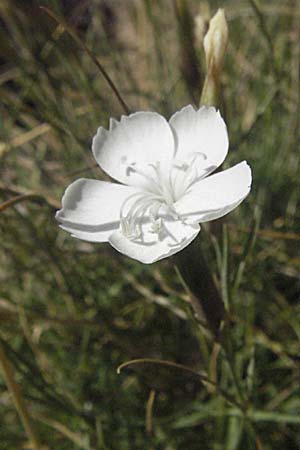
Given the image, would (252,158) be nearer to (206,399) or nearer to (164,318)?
(164,318)

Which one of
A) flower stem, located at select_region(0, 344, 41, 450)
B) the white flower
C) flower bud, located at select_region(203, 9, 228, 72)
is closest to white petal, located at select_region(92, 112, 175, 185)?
the white flower

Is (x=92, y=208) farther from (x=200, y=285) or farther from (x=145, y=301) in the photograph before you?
(x=145, y=301)

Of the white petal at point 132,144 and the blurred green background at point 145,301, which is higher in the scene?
the white petal at point 132,144

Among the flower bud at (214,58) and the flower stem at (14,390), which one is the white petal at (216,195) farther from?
the flower stem at (14,390)

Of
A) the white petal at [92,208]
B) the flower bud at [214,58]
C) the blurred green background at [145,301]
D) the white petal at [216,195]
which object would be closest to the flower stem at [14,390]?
the blurred green background at [145,301]

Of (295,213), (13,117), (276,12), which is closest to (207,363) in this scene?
(295,213)

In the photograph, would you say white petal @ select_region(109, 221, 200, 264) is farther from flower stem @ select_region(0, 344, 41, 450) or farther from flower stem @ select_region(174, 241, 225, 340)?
flower stem @ select_region(0, 344, 41, 450)

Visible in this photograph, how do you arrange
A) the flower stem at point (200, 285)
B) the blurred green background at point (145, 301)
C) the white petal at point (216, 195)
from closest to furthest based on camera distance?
the white petal at point (216, 195)
the flower stem at point (200, 285)
the blurred green background at point (145, 301)
